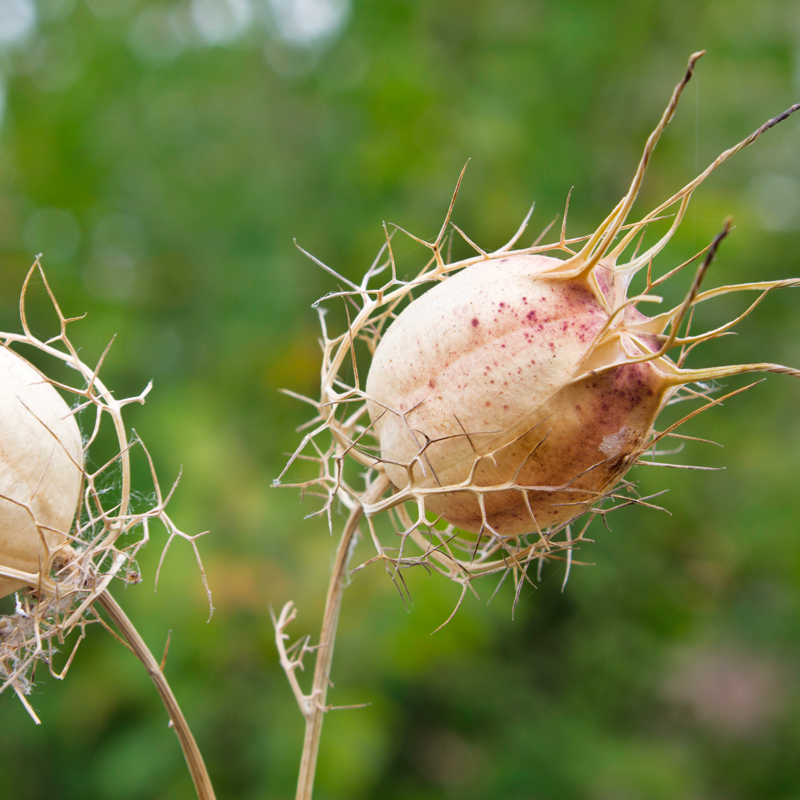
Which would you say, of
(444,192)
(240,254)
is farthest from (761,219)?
(240,254)

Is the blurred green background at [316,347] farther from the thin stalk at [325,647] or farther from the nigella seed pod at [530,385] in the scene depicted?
the nigella seed pod at [530,385]

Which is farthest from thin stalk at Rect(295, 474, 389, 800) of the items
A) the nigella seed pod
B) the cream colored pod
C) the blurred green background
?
the blurred green background

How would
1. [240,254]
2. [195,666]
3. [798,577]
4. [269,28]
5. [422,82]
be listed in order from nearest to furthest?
[195,666]
[798,577]
[422,82]
[240,254]
[269,28]

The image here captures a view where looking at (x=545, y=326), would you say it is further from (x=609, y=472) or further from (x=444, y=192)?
(x=444, y=192)

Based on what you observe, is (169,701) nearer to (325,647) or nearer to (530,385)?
(325,647)

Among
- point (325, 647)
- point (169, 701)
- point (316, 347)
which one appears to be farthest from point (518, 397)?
point (316, 347)

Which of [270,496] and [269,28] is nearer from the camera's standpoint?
[270,496]

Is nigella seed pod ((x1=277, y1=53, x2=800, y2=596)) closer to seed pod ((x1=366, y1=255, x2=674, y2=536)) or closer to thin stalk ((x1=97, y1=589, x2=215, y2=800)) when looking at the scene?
seed pod ((x1=366, y1=255, x2=674, y2=536))
